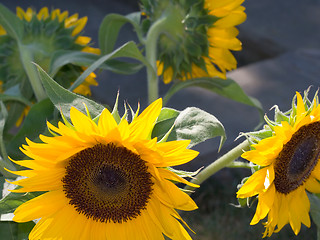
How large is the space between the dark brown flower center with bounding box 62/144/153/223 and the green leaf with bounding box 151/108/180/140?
1.9 inches

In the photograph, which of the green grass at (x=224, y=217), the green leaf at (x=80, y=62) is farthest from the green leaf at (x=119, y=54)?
the green grass at (x=224, y=217)

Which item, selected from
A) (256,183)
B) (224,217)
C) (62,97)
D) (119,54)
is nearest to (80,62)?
(119,54)

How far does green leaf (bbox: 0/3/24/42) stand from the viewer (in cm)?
67

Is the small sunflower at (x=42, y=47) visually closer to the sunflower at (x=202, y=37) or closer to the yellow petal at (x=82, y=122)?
the sunflower at (x=202, y=37)

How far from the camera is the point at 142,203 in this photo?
1.51ft

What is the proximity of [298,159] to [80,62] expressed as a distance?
279 millimetres

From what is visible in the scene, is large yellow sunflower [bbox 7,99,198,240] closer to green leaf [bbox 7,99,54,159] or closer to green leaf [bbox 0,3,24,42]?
green leaf [bbox 7,99,54,159]

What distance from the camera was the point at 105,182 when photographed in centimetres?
47

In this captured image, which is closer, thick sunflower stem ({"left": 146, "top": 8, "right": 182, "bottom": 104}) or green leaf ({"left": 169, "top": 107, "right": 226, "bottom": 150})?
green leaf ({"left": 169, "top": 107, "right": 226, "bottom": 150})

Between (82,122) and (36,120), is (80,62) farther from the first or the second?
(82,122)

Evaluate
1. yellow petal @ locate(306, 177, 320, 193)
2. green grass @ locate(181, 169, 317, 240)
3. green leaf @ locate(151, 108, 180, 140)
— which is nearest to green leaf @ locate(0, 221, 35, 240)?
green leaf @ locate(151, 108, 180, 140)

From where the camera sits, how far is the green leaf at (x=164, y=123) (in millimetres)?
484

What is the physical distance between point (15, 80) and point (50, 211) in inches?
12.4

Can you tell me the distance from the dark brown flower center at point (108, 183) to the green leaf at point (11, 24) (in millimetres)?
279
